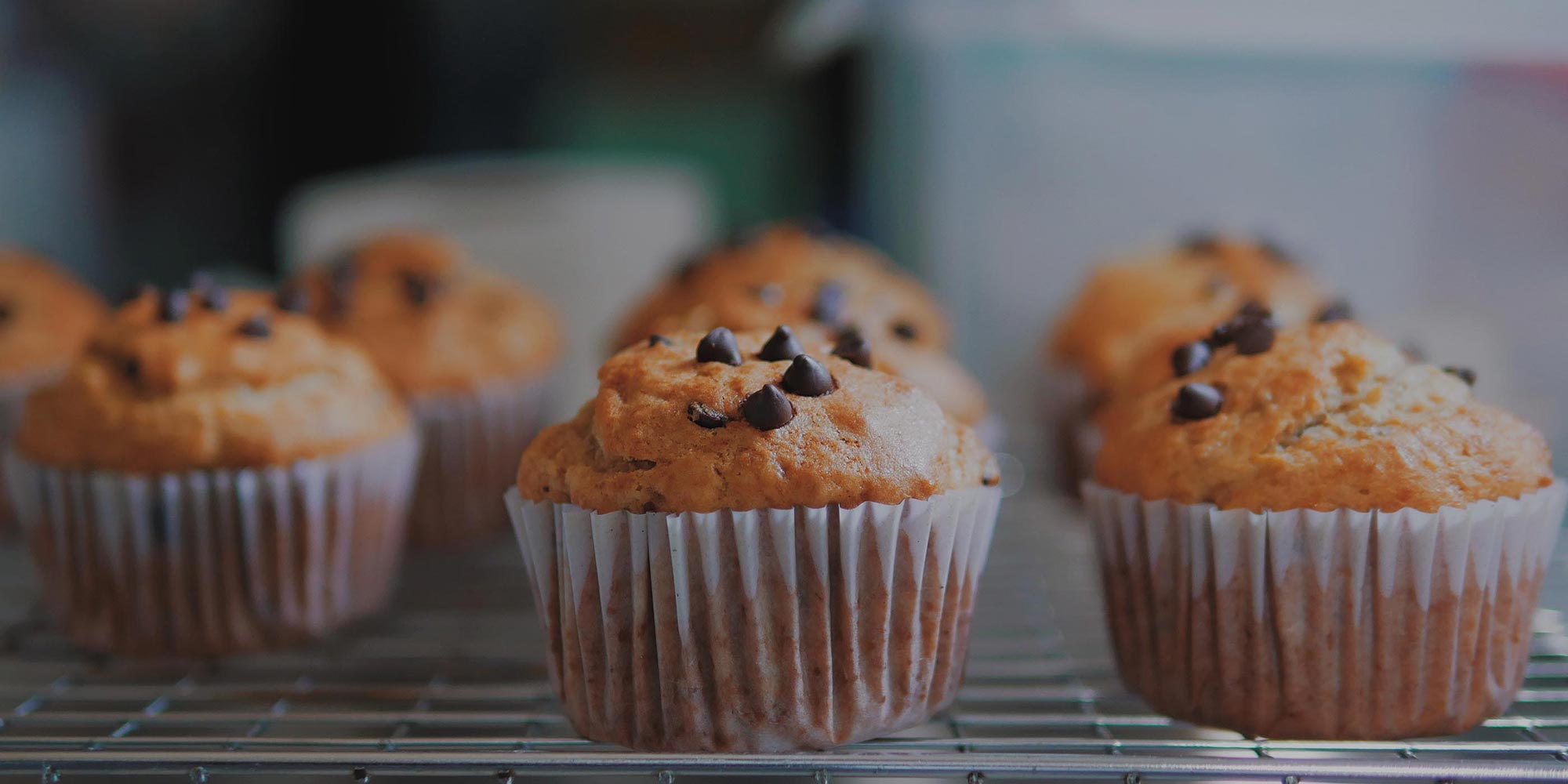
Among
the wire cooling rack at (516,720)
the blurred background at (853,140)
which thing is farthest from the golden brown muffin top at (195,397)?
the blurred background at (853,140)

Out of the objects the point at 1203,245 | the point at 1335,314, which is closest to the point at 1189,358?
the point at 1335,314

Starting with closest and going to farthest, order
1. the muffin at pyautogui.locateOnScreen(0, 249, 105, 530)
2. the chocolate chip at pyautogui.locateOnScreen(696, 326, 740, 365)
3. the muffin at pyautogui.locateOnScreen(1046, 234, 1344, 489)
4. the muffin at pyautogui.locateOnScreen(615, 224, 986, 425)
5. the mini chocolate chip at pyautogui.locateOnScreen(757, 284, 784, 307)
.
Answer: the chocolate chip at pyautogui.locateOnScreen(696, 326, 740, 365) < the muffin at pyautogui.locateOnScreen(615, 224, 986, 425) < the mini chocolate chip at pyautogui.locateOnScreen(757, 284, 784, 307) < the muffin at pyautogui.locateOnScreen(1046, 234, 1344, 489) < the muffin at pyautogui.locateOnScreen(0, 249, 105, 530)

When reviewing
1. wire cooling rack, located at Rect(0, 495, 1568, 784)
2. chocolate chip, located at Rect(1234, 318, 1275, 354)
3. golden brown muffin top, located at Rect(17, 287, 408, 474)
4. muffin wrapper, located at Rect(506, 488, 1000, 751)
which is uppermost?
chocolate chip, located at Rect(1234, 318, 1275, 354)

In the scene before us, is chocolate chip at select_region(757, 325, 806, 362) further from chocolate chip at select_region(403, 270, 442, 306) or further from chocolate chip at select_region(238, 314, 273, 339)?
chocolate chip at select_region(403, 270, 442, 306)

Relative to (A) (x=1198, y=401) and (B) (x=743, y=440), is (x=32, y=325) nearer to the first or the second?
(B) (x=743, y=440)

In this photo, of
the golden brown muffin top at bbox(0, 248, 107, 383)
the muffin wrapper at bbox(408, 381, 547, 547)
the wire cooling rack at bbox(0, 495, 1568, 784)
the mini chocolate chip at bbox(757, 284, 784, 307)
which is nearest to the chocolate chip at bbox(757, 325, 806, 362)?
the wire cooling rack at bbox(0, 495, 1568, 784)
